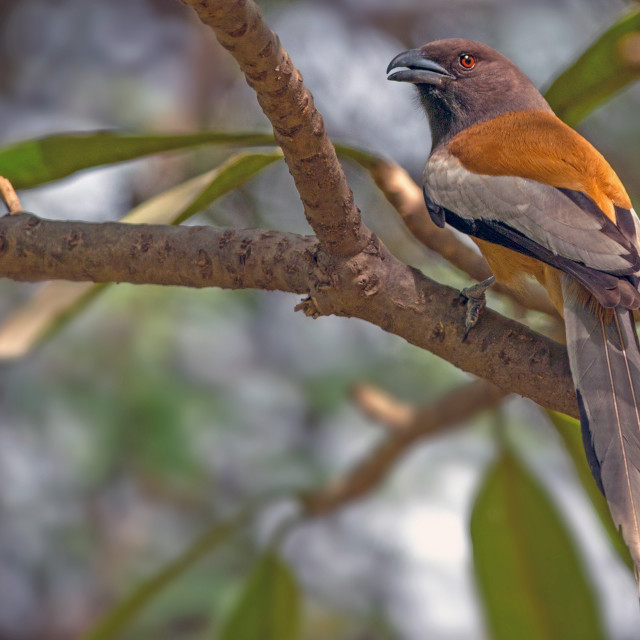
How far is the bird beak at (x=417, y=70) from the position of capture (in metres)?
2.35

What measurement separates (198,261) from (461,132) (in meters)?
1.01

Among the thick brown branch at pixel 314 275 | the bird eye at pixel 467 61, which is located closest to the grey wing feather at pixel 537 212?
the thick brown branch at pixel 314 275

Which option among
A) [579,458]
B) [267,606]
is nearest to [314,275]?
[579,458]

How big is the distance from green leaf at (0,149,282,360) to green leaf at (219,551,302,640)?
1056mm

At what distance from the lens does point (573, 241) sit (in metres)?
1.66

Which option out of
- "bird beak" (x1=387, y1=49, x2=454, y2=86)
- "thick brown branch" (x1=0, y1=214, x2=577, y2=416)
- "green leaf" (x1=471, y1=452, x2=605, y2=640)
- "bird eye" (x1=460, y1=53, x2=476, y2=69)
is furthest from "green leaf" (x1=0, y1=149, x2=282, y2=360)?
"green leaf" (x1=471, y1=452, x2=605, y2=640)

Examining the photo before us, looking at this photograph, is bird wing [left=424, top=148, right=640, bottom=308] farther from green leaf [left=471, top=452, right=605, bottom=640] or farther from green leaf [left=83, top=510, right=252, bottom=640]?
green leaf [left=83, top=510, right=252, bottom=640]

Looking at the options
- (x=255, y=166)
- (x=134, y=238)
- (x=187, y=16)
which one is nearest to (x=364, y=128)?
(x=255, y=166)

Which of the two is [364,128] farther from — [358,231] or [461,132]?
[358,231]

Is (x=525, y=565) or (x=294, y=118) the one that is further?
(x=525, y=565)

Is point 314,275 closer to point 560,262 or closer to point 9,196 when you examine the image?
point 560,262

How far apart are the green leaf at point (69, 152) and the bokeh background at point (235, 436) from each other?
1622 millimetres

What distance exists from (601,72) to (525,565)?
1.37 meters

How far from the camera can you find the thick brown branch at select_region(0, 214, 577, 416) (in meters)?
1.47
